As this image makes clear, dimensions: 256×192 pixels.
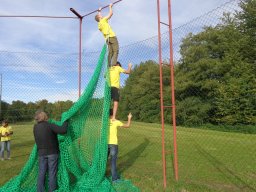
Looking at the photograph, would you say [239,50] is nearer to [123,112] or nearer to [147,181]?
[147,181]

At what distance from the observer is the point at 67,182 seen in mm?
5141

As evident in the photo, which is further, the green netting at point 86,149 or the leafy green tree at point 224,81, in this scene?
the leafy green tree at point 224,81

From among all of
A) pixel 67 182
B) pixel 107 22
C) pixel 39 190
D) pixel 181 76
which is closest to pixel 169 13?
pixel 107 22

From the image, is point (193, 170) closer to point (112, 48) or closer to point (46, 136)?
point (112, 48)

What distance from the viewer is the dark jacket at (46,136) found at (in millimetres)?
4836

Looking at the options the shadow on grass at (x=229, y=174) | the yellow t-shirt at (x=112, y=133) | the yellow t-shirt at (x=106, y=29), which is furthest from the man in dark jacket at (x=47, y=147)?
the shadow on grass at (x=229, y=174)

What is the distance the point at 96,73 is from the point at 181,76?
14.9m

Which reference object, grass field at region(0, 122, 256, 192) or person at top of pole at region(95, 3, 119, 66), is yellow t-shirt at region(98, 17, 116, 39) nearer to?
person at top of pole at region(95, 3, 119, 66)

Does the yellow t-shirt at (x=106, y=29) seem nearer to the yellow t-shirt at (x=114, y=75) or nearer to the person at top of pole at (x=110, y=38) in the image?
the person at top of pole at (x=110, y=38)

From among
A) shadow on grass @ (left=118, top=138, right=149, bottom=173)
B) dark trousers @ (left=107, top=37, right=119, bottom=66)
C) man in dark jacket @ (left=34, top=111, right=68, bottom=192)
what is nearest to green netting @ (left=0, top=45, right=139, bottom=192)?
dark trousers @ (left=107, top=37, right=119, bottom=66)

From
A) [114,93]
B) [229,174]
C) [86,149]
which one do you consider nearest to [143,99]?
[229,174]

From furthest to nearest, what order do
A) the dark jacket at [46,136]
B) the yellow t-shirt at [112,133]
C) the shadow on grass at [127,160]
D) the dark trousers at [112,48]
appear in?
the shadow on grass at [127,160], the dark trousers at [112,48], the yellow t-shirt at [112,133], the dark jacket at [46,136]

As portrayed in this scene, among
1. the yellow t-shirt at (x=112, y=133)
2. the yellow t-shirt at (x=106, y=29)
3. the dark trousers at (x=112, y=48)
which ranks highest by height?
the yellow t-shirt at (x=106, y=29)

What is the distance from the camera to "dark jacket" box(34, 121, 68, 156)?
4836 millimetres
